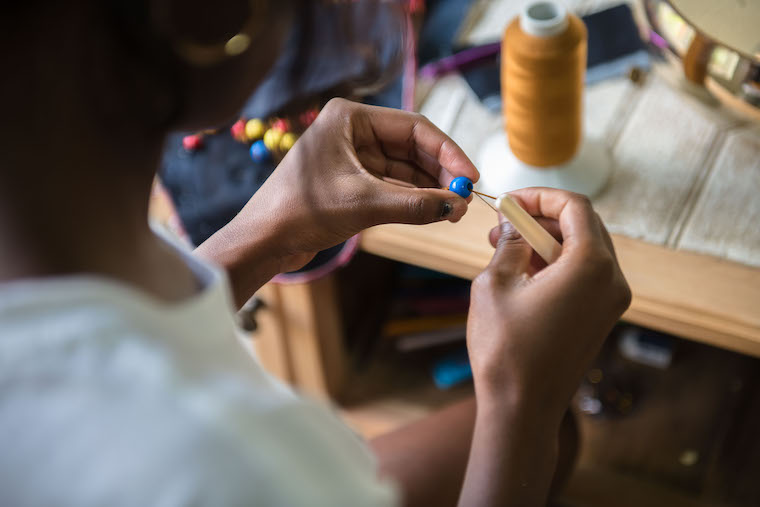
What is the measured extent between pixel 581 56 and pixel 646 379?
0.58 m

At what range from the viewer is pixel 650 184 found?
0.74 m

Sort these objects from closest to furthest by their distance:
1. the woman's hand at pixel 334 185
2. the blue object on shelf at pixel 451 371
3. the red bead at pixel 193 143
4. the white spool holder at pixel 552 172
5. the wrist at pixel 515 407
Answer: the wrist at pixel 515 407, the woman's hand at pixel 334 185, the white spool holder at pixel 552 172, the red bead at pixel 193 143, the blue object on shelf at pixel 451 371

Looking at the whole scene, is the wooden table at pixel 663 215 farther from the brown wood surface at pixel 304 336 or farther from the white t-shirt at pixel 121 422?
the white t-shirt at pixel 121 422

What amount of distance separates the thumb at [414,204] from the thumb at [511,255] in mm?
39

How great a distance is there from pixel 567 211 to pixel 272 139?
1.15ft

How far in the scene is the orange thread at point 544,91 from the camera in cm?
65

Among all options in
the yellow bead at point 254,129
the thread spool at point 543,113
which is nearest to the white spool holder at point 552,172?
the thread spool at point 543,113

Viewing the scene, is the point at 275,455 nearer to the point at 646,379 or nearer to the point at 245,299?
the point at 245,299

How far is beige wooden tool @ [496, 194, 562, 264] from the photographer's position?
1.80 ft

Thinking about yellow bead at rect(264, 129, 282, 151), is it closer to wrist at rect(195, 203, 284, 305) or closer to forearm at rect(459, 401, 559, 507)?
wrist at rect(195, 203, 284, 305)

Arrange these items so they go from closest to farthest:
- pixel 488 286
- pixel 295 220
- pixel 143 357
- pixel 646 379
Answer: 1. pixel 143 357
2. pixel 488 286
3. pixel 295 220
4. pixel 646 379

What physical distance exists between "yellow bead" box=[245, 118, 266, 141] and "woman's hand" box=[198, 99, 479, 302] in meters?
0.14

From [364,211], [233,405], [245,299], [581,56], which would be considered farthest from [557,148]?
[233,405]

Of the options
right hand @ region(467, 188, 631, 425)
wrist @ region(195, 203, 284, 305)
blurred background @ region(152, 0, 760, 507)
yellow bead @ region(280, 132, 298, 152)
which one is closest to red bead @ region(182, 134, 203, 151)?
blurred background @ region(152, 0, 760, 507)
